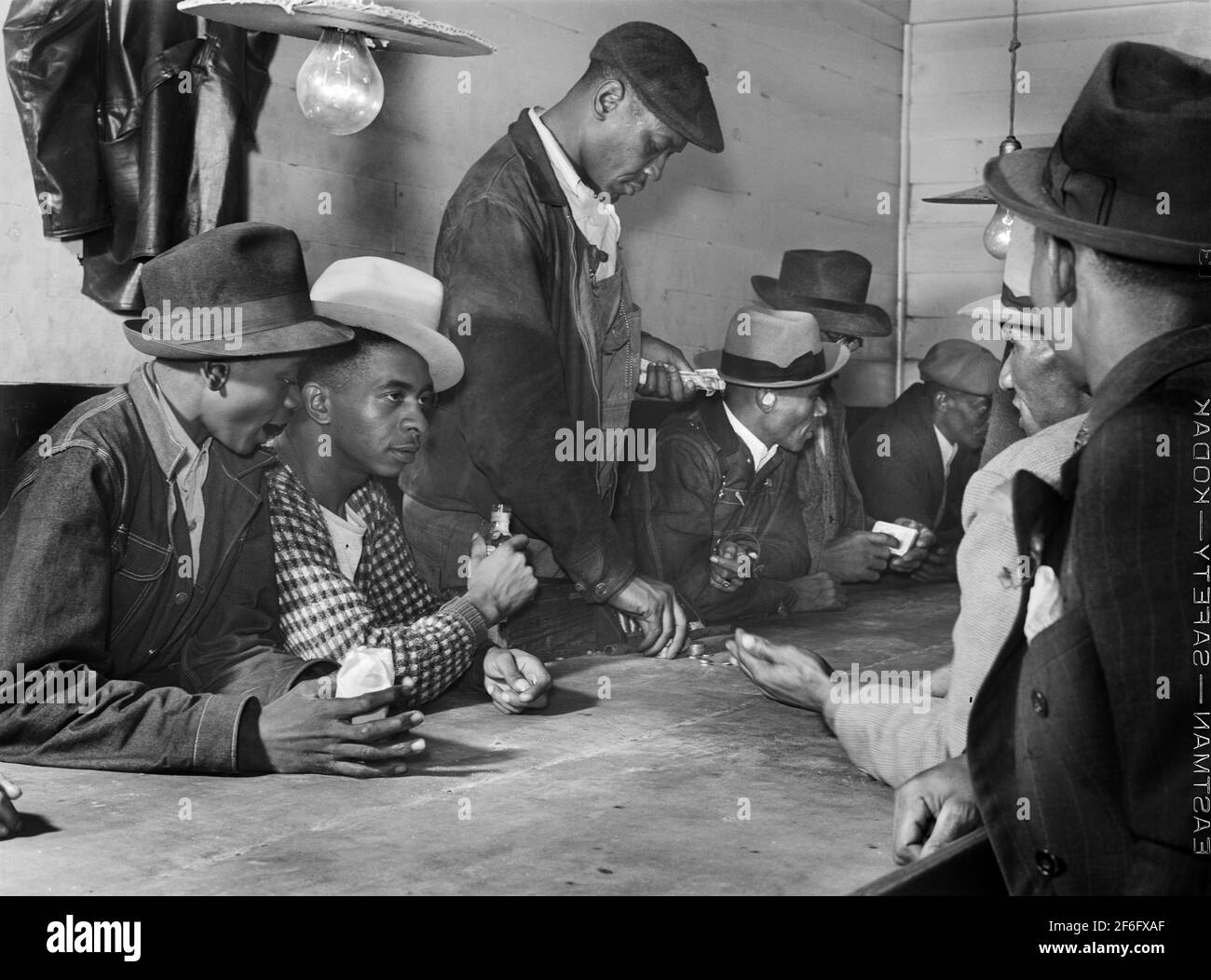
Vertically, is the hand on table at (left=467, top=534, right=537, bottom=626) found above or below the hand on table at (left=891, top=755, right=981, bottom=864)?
above

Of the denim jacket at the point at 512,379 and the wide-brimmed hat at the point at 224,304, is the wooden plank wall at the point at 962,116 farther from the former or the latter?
the wide-brimmed hat at the point at 224,304

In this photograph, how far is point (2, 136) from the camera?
2682mm

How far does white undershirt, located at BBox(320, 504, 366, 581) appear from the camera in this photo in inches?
112

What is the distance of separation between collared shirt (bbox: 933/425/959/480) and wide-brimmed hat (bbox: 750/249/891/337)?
1.87 feet

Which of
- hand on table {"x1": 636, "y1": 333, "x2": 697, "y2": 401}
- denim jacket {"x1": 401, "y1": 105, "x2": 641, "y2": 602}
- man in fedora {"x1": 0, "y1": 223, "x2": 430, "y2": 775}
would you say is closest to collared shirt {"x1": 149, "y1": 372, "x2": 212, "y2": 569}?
man in fedora {"x1": 0, "y1": 223, "x2": 430, "y2": 775}

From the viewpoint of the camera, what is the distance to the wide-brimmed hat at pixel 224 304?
7.92 feet

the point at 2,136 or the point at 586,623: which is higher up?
the point at 2,136

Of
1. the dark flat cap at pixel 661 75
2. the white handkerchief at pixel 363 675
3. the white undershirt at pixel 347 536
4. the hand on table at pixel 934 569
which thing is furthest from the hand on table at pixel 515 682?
the hand on table at pixel 934 569

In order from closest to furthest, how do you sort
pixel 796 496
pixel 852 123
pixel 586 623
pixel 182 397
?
pixel 182 397, pixel 586 623, pixel 796 496, pixel 852 123

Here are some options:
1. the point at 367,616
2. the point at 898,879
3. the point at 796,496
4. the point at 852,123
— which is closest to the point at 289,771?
the point at 367,616

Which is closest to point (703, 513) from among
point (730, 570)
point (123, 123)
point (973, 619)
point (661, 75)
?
point (730, 570)

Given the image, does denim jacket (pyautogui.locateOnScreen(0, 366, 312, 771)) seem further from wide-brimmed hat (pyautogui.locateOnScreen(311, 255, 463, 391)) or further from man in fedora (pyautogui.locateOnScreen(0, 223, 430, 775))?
wide-brimmed hat (pyautogui.locateOnScreen(311, 255, 463, 391))
